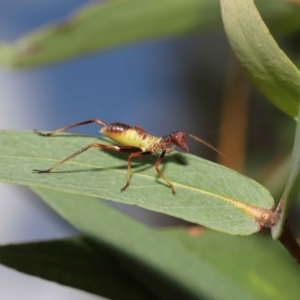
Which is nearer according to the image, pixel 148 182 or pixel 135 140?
pixel 148 182

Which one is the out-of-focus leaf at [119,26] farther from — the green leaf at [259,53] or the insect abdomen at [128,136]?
the green leaf at [259,53]

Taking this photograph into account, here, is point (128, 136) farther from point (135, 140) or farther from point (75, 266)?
point (75, 266)

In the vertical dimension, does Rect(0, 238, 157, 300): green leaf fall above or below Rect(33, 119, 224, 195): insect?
below

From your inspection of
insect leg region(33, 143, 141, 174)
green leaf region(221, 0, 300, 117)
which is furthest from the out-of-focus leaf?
green leaf region(221, 0, 300, 117)

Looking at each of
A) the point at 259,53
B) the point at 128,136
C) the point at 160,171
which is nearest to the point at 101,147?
the point at 160,171

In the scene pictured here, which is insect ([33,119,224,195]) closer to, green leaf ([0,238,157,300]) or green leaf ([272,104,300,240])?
green leaf ([0,238,157,300])

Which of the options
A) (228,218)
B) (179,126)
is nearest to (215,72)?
(179,126)

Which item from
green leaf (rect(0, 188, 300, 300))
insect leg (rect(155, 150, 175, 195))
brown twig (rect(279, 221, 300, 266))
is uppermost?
insect leg (rect(155, 150, 175, 195))

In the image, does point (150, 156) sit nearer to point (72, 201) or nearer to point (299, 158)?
point (72, 201)
